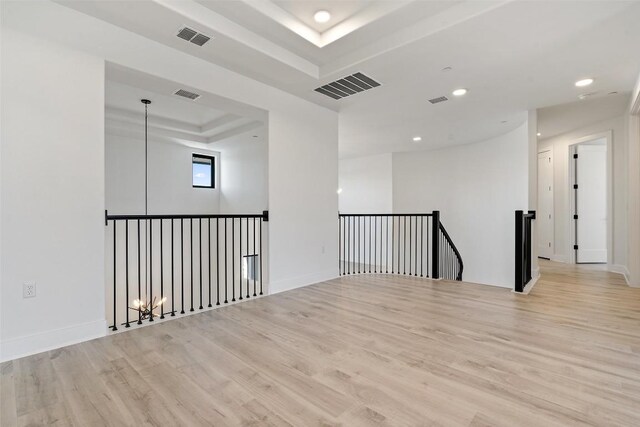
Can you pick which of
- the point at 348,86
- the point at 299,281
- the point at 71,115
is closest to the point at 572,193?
the point at 348,86

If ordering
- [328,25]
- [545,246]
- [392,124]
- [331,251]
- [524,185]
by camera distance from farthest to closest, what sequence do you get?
[545,246] < [524,185] < [392,124] < [331,251] < [328,25]

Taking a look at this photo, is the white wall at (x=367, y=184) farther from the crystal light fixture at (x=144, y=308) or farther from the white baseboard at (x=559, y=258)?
the crystal light fixture at (x=144, y=308)

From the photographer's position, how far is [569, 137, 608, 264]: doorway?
21.5ft

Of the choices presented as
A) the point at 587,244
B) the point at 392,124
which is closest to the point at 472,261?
the point at 587,244

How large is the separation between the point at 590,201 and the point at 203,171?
8944 millimetres

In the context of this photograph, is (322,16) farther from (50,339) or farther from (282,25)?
(50,339)

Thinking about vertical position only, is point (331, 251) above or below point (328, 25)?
below

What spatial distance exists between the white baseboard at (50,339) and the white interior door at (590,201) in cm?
851

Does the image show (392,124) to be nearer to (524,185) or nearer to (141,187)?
(524,185)

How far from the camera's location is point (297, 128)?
4543mm

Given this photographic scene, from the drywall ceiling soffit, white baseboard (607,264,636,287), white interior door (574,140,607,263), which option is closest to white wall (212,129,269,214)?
the drywall ceiling soffit

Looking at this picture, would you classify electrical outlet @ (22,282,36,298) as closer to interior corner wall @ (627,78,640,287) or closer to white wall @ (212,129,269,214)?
white wall @ (212,129,269,214)

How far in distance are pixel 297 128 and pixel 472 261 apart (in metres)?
5.83

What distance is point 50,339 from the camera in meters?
2.45
